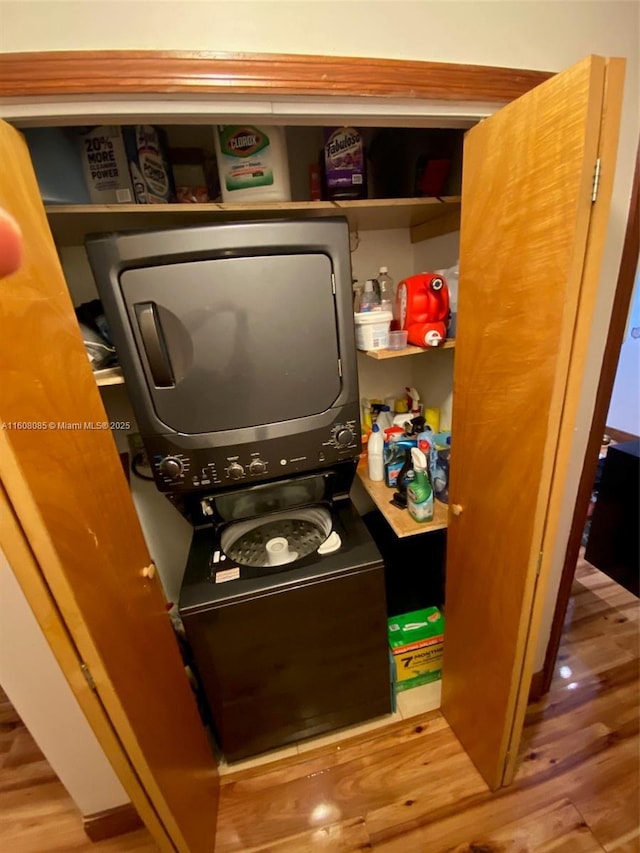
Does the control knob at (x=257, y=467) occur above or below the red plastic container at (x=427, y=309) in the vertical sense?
below

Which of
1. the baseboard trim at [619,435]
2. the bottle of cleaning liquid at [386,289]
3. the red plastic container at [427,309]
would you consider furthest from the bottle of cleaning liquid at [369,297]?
the baseboard trim at [619,435]

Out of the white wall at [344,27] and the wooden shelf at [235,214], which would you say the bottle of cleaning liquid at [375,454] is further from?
the white wall at [344,27]

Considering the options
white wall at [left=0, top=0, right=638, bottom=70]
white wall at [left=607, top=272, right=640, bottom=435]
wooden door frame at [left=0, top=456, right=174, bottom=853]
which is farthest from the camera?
white wall at [left=607, top=272, right=640, bottom=435]

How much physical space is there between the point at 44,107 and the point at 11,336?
0.43 m

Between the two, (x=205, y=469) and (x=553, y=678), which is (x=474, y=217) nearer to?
(x=205, y=469)

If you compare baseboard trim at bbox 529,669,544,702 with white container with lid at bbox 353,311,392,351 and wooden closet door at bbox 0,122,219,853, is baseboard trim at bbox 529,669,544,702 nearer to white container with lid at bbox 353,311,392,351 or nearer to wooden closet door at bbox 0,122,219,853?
wooden closet door at bbox 0,122,219,853

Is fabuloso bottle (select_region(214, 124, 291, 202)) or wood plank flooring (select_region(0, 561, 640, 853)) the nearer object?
fabuloso bottle (select_region(214, 124, 291, 202))

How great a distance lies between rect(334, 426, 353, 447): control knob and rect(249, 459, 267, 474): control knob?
0.22 m

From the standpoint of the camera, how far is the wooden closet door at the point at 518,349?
1.81ft

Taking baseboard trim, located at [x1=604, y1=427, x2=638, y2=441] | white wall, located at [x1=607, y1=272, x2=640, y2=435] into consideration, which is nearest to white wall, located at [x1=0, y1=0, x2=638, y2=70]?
white wall, located at [x1=607, y1=272, x2=640, y2=435]

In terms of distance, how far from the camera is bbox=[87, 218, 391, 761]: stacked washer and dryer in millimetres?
853

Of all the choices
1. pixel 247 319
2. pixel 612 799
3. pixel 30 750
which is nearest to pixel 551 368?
pixel 247 319

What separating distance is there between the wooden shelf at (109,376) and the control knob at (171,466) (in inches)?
9.3

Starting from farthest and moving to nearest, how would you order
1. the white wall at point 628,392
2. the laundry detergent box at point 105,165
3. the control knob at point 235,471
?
the white wall at point 628,392 → the control knob at point 235,471 → the laundry detergent box at point 105,165
